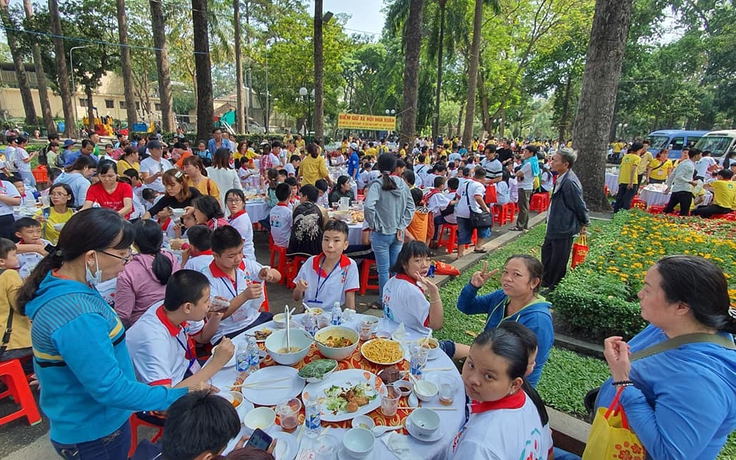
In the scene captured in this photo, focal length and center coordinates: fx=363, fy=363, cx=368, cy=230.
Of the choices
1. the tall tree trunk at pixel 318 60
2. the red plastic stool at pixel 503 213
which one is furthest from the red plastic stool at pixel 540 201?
the tall tree trunk at pixel 318 60

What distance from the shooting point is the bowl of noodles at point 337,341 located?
8.48ft

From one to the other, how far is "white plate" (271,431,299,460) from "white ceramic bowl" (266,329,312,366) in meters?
0.57

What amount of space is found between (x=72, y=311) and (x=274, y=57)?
33.3 m

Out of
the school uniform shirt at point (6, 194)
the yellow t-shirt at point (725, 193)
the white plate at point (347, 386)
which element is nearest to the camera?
the white plate at point (347, 386)

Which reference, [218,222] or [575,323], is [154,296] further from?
[575,323]

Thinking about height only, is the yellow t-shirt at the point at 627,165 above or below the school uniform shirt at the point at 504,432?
above

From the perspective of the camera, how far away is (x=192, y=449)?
4.57 ft

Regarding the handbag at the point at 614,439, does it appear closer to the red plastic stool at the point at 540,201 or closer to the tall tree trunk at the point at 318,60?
the red plastic stool at the point at 540,201

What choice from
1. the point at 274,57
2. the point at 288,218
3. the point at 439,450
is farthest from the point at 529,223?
the point at 274,57

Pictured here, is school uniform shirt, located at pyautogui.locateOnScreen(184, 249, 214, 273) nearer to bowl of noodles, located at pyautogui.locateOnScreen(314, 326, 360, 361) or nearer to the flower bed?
bowl of noodles, located at pyautogui.locateOnScreen(314, 326, 360, 361)

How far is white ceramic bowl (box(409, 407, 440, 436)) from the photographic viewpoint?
76.0 inches

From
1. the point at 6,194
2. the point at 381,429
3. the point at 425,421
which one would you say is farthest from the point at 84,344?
the point at 6,194

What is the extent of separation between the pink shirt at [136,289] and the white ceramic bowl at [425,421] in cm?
250

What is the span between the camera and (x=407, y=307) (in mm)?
3148
